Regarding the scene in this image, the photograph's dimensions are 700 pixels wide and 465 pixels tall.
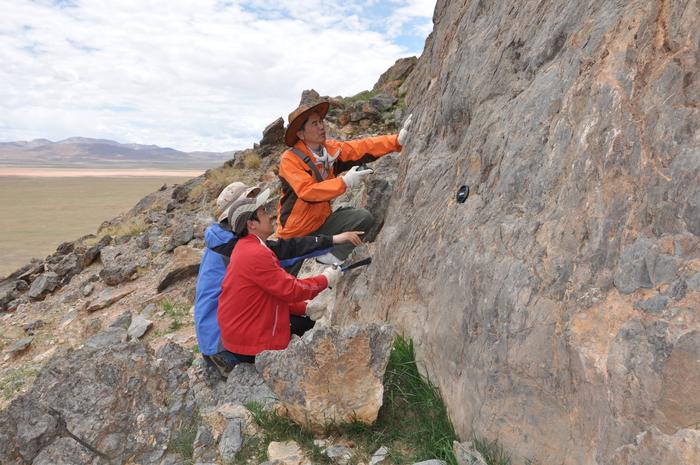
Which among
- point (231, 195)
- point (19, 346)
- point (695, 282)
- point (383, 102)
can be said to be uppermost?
point (383, 102)

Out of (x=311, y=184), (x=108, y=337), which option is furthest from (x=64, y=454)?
(x=108, y=337)

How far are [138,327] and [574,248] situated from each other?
26.5ft

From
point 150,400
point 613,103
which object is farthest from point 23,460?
point 613,103

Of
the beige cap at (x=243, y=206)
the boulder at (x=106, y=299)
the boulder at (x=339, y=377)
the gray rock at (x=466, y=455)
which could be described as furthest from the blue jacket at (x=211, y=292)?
the boulder at (x=106, y=299)

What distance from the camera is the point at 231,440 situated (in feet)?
13.4

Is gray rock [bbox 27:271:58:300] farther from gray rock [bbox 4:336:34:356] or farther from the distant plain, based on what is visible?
the distant plain

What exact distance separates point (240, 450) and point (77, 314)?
9584 millimetres

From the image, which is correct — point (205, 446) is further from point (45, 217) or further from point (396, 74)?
point (45, 217)

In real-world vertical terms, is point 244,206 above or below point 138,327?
above

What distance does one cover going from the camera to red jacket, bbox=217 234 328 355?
195 inches

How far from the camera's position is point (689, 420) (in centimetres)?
239

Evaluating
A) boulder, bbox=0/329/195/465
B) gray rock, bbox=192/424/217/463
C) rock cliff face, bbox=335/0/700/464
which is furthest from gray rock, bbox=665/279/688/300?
boulder, bbox=0/329/195/465

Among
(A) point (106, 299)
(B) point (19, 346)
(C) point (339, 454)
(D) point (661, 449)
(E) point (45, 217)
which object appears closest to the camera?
(D) point (661, 449)

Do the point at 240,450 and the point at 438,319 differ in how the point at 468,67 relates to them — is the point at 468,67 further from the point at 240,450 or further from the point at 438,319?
the point at 240,450
